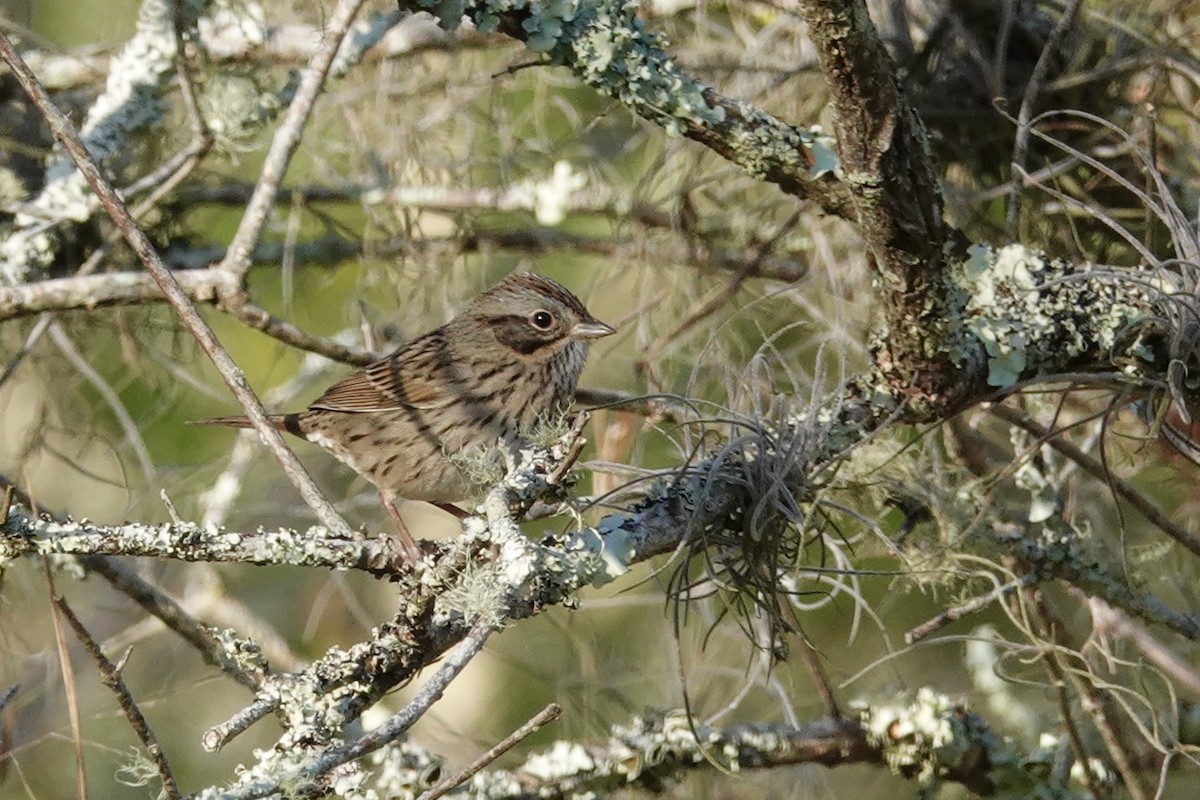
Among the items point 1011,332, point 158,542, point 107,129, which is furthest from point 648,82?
point 107,129

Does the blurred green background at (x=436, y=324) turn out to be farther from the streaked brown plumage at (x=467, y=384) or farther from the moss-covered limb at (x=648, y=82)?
the moss-covered limb at (x=648, y=82)

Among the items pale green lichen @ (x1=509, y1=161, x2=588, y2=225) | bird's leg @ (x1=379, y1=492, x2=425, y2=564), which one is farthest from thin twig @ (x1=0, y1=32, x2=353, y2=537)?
pale green lichen @ (x1=509, y1=161, x2=588, y2=225)

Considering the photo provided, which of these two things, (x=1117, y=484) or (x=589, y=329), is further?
(x=589, y=329)

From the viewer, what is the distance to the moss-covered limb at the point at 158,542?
185 cm

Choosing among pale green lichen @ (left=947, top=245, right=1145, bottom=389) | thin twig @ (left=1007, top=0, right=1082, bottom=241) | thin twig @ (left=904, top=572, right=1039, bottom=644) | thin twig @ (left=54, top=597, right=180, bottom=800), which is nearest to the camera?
thin twig @ (left=54, top=597, right=180, bottom=800)

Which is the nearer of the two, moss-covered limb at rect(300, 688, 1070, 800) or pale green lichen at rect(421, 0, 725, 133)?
pale green lichen at rect(421, 0, 725, 133)

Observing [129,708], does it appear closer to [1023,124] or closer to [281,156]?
[281,156]

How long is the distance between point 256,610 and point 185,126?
71.1 inches

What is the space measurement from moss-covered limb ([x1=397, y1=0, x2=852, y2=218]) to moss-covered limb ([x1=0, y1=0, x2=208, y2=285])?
4.38 ft

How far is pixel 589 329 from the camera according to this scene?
146 inches

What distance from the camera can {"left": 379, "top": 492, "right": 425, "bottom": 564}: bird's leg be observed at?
2.26 m

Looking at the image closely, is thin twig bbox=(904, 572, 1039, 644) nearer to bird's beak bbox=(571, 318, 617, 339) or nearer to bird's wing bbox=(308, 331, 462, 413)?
bird's beak bbox=(571, 318, 617, 339)

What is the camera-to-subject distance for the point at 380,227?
13.8 feet

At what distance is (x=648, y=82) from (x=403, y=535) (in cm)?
128
